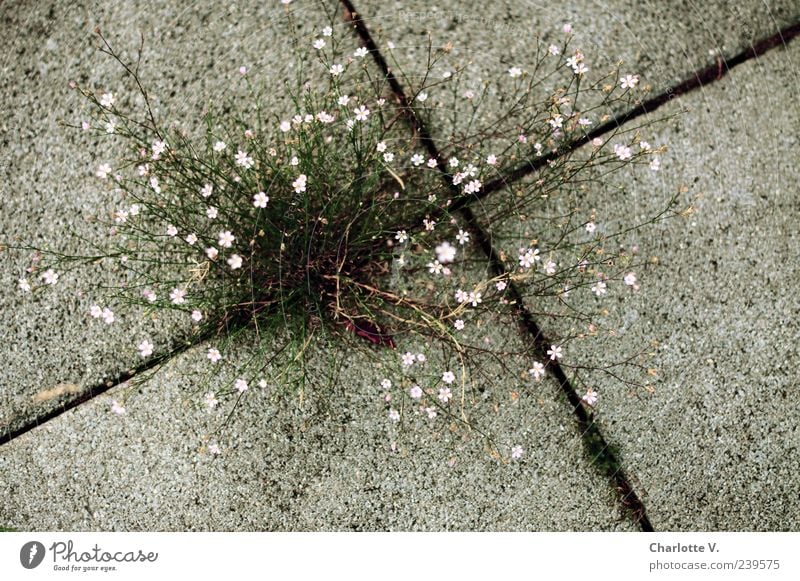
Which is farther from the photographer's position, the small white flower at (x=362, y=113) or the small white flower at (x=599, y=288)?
the small white flower at (x=599, y=288)

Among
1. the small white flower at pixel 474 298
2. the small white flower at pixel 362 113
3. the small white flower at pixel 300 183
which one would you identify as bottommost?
the small white flower at pixel 474 298

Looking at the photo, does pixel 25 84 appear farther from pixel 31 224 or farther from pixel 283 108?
pixel 283 108

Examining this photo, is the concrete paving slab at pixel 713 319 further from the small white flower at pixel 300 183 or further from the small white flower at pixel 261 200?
the small white flower at pixel 261 200

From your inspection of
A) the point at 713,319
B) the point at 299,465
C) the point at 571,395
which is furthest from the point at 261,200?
the point at 713,319

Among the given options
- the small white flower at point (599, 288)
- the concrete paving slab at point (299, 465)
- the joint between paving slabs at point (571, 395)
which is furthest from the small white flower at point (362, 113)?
the small white flower at point (599, 288)
